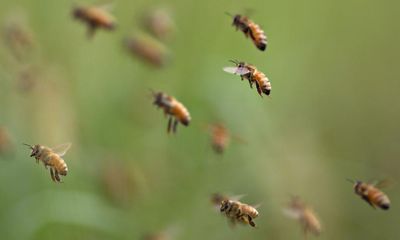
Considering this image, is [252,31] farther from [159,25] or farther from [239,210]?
[159,25]

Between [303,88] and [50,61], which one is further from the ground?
[303,88]

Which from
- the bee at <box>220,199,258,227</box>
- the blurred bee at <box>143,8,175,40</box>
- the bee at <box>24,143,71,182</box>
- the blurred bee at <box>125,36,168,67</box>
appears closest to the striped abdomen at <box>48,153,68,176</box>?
the bee at <box>24,143,71,182</box>

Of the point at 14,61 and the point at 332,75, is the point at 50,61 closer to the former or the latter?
the point at 14,61

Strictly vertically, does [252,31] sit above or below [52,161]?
above

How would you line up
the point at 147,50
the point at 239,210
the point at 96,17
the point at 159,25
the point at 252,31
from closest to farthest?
the point at 239,210
the point at 252,31
the point at 96,17
the point at 159,25
the point at 147,50

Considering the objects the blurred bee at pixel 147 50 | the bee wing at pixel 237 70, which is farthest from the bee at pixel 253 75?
the blurred bee at pixel 147 50

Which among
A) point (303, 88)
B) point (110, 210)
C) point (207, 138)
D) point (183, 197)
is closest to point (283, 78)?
point (303, 88)

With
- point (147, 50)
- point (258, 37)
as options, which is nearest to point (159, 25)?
point (147, 50)
